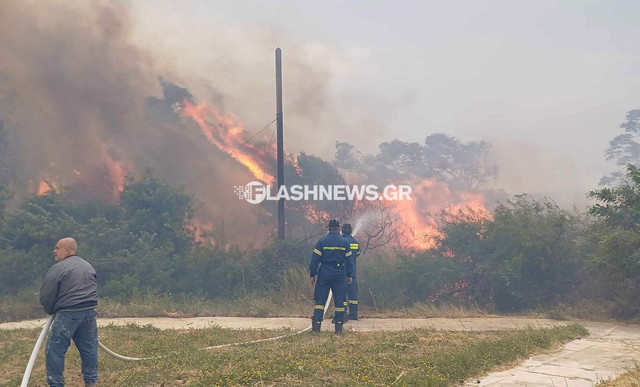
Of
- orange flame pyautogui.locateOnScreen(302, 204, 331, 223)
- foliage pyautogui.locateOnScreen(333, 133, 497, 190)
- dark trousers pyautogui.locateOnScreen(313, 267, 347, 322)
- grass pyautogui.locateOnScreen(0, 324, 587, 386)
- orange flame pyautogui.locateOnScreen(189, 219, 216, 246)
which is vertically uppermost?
→ foliage pyautogui.locateOnScreen(333, 133, 497, 190)

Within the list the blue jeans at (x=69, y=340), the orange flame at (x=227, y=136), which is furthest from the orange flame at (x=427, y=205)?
the blue jeans at (x=69, y=340)

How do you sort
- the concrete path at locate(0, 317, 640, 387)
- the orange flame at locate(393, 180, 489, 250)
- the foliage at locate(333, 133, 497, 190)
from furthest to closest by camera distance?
the foliage at locate(333, 133, 497, 190) < the orange flame at locate(393, 180, 489, 250) < the concrete path at locate(0, 317, 640, 387)

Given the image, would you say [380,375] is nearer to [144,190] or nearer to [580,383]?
[580,383]

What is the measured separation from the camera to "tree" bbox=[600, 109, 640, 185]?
92.0ft

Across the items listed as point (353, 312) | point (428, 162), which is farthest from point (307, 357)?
point (428, 162)

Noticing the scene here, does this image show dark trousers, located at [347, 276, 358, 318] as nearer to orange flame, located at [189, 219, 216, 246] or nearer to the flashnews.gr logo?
orange flame, located at [189, 219, 216, 246]

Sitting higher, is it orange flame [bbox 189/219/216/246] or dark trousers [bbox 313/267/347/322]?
orange flame [bbox 189/219/216/246]

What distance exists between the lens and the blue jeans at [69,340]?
5867mm

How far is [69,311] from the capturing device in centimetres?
594

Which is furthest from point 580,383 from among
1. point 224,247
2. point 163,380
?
point 224,247

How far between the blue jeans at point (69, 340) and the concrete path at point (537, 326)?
166 inches

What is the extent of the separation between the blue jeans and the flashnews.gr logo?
14636mm

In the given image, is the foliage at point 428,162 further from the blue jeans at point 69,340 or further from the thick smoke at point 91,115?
the blue jeans at point 69,340

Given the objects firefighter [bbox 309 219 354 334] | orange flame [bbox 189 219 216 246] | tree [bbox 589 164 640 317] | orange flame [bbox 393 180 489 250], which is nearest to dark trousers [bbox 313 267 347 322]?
firefighter [bbox 309 219 354 334]
